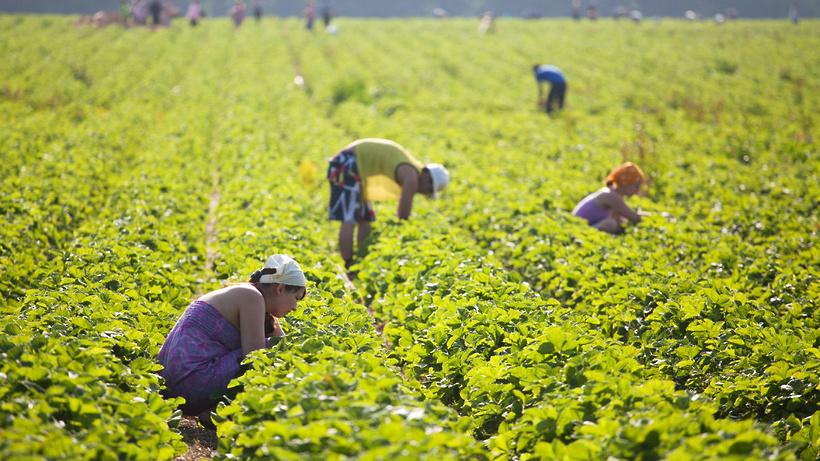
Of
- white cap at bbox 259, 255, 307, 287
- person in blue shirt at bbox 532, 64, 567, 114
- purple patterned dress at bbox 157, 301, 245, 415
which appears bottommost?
purple patterned dress at bbox 157, 301, 245, 415

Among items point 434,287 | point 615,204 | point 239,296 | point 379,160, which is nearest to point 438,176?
point 379,160

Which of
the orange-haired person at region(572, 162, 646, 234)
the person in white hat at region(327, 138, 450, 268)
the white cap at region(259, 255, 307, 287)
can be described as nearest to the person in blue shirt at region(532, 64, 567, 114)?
the orange-haired person at region(572, 162, 646, 234)

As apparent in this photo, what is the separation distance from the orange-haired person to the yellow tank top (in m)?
2.25

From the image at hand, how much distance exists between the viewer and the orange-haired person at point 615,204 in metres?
8.49

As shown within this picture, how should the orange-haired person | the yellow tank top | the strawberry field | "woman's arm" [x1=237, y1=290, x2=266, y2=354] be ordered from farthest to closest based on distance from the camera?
the orange-haired person
the yellow tank top
"woman's arm" [x1=237, y1=290, x2=266, y2=354]
the strawberry field

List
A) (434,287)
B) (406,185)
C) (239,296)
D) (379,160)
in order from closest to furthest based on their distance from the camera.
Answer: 1. (239,296)
2. (434,287)
3. (406,185)
4. (379,160)

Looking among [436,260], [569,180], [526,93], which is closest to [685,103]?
[526,93]

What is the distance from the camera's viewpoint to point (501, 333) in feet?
16.5

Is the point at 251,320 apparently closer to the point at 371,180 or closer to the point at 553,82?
the point at 371,180

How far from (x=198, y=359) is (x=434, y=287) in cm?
225

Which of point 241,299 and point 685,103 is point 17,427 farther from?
point 685,103

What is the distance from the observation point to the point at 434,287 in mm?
6117

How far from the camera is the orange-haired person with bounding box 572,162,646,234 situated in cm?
849

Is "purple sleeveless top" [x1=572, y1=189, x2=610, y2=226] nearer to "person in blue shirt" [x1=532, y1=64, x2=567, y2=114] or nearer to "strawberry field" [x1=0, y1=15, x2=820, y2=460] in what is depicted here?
"strawberry field" [x1=0, y1=15, x2=820, y2=460]
